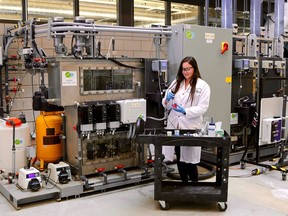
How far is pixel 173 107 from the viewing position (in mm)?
3520

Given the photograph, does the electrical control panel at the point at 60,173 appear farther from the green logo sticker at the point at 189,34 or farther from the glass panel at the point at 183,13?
the glass panel at the point at 183,13

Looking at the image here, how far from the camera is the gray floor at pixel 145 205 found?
10.8 ft

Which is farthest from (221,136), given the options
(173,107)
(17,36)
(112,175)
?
(17,36)

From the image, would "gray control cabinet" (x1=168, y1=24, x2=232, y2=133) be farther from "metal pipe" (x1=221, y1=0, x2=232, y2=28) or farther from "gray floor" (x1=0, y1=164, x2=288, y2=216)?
"gray floor" (x1=0, y1=164, x2=288, y2=216)

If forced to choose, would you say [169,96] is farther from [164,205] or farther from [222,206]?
[222,206]

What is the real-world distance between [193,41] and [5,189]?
262 centimetres

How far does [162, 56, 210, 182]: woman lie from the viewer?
3.49 meters

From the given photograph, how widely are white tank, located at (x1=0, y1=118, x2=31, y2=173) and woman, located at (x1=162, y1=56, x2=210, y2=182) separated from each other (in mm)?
1604

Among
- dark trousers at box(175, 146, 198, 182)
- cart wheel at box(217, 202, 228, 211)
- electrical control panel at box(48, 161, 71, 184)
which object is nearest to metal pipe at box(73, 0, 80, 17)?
electrical control panel at box(48, 161, 71, 184)

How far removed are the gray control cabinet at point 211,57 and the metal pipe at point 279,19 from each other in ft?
4.09

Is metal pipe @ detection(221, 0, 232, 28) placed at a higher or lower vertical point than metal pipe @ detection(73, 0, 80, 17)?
lower

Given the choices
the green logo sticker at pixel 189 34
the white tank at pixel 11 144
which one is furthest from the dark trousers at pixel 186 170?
the white tank at pixel 11 144

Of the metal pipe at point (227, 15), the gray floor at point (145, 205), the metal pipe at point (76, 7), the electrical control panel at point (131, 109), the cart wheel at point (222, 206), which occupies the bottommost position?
the gray floor at point (145, 205)

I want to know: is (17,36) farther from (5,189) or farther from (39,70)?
(5,189)
